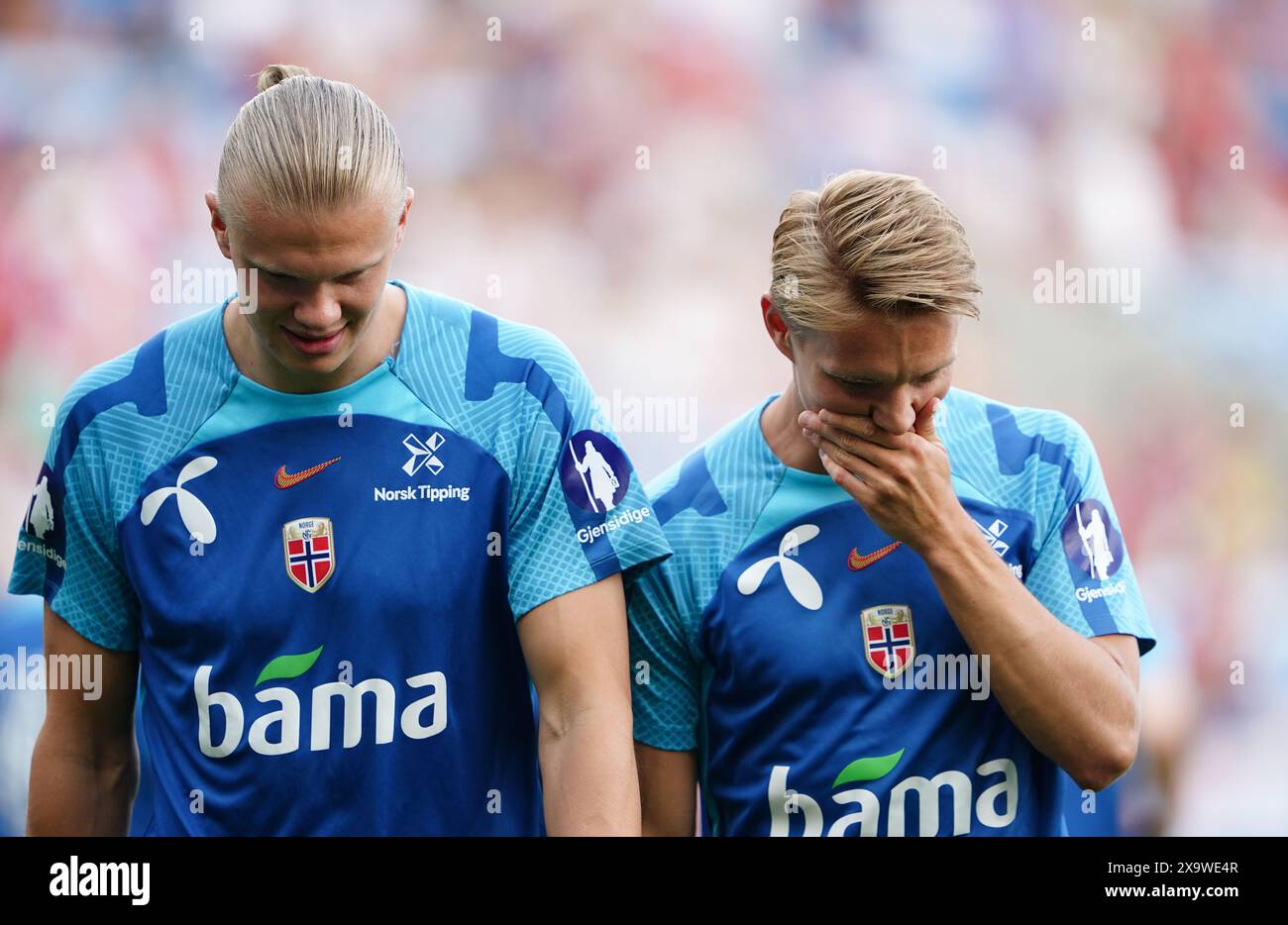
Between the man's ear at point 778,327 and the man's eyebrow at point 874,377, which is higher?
the man's ear at point 778,327

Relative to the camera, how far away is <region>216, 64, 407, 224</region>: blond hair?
2.62 m

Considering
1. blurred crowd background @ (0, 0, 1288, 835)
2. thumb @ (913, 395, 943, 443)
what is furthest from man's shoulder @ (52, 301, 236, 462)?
Answer: blurred crowd background @ (0, 0, 1288, 835)

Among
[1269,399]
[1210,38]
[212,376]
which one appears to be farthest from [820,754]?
[1210,38]

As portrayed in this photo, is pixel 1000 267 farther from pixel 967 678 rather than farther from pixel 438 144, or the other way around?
pixel 967 678

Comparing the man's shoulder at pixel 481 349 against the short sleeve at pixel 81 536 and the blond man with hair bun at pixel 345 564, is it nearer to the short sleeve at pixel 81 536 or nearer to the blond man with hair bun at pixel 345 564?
the blond man with hair bun at pixel 345 564

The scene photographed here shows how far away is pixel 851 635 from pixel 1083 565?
0.49 m

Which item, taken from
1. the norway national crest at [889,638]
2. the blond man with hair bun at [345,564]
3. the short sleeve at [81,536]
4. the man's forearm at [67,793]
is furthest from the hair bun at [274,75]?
the norway national crest at [889,638]

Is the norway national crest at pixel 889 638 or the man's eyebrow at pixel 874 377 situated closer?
the man's eyebrow at pixel 874 377

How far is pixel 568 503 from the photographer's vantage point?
2844 mm

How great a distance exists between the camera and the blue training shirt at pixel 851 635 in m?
2.83

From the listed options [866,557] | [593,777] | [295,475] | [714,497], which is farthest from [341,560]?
[866,557]

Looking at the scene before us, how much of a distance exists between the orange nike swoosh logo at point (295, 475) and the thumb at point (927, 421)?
1.15 m

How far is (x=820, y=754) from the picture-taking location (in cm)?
283

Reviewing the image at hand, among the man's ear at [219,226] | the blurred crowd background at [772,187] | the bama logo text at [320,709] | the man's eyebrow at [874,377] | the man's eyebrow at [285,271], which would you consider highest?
the blurred crowd background at [772,187]
